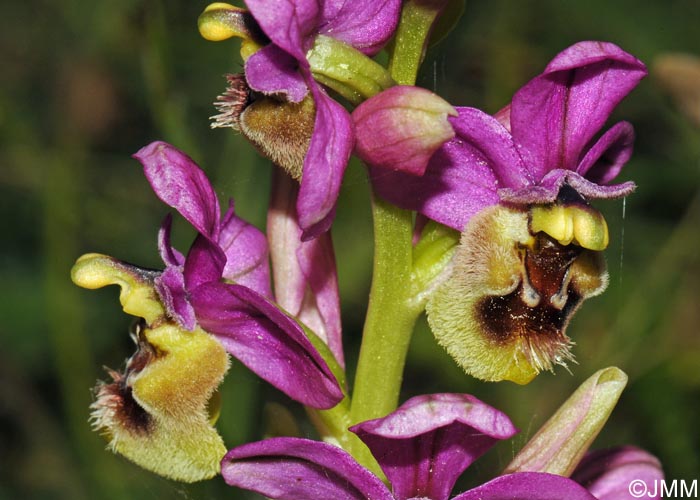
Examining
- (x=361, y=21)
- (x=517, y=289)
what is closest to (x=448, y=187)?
(x=517, y=289)

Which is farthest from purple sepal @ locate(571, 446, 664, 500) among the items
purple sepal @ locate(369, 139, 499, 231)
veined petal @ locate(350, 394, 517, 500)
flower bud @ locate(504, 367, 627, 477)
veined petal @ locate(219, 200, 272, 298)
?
veined petal @ locate(219, 200, 272, 298)

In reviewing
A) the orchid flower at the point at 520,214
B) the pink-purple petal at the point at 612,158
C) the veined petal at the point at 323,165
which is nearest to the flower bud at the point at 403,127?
the veined petal at the point at 323,165

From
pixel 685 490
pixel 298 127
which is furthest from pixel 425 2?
pixel 685 490

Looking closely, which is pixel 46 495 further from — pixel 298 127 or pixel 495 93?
pixel 298 127

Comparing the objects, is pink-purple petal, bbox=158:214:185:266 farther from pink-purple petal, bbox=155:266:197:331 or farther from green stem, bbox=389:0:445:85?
green stem, bbox=389:0:445:85

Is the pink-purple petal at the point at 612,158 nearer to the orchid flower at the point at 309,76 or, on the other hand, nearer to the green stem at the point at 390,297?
the green stem at the point at 390,297

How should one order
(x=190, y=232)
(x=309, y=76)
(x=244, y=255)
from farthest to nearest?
(x=190, y=232), (x=244, y=255), (x=309, y=76)

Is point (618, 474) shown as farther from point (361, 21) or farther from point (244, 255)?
point (361, 21)
